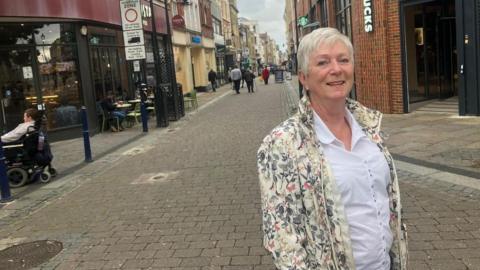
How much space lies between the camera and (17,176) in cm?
882

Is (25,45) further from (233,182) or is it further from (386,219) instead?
(386,219)

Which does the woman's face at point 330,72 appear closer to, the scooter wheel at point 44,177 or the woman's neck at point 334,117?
the woman's neck at point 334,117

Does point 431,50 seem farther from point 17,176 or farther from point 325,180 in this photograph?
point 325,180

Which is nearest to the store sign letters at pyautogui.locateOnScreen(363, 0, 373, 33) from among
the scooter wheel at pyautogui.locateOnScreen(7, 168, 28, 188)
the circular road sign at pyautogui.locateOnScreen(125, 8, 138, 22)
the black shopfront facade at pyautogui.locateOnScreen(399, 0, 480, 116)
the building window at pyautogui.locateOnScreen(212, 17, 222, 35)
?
the black shopfront facade at pyautogui.locateOnScreen(399, 0, 480, 116)

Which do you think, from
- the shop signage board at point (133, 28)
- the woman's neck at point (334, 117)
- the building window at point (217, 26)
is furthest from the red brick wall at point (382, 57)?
the building window at point (217, 26)

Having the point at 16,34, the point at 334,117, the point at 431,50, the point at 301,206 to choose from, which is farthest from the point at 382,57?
the point at 301,206

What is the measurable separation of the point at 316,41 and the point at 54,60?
13.4m

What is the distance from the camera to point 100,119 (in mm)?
15852

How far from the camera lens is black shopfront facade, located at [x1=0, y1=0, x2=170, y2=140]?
13.3 meters

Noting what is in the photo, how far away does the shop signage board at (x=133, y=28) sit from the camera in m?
14.7

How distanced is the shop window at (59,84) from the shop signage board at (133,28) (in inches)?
61.2

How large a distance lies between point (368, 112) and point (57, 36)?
13.4 meters

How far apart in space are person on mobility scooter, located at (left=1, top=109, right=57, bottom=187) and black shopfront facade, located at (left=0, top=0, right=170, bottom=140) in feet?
15.3

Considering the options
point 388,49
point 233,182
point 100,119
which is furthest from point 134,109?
point 233,182
